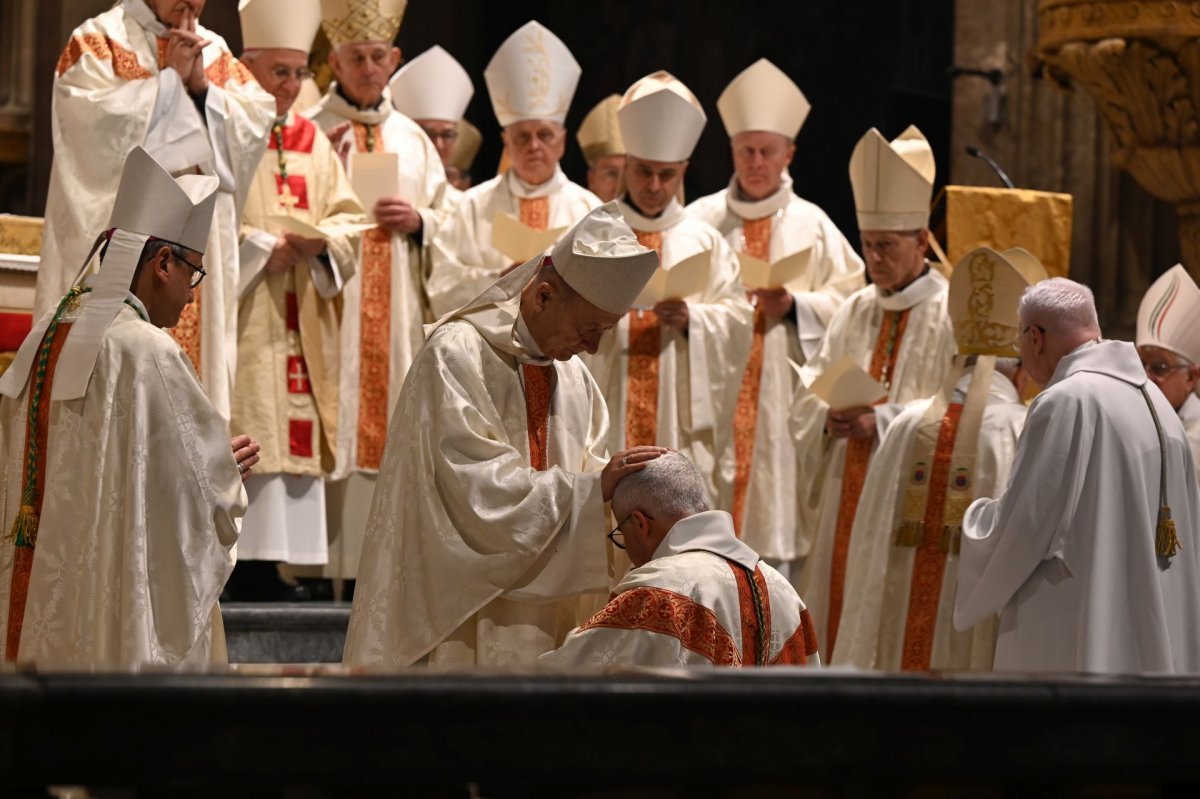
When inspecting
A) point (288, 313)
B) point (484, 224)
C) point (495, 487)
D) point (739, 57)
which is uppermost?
point (739, 57)

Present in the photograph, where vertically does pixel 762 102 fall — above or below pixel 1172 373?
above

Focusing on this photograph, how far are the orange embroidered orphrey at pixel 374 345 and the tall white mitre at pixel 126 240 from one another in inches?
127

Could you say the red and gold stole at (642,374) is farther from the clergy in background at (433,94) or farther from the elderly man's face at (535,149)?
the clergy in background at (433,94)

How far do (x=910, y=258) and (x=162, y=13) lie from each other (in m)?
2.86

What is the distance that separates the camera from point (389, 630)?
4688 mm

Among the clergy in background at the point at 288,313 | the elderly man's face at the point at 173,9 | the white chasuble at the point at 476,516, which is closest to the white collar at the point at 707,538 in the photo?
the white chasuble at the point at 476,516

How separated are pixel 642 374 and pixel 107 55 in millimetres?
2433

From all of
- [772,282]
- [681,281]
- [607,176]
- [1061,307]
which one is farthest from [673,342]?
[1061,307]

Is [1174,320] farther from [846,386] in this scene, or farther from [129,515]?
[129,515]

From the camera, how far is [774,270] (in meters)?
8.19

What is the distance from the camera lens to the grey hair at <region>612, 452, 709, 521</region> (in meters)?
4.37

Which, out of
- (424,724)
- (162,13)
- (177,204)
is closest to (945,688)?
(424,724)

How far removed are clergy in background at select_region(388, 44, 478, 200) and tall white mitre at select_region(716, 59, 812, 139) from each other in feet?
3.96

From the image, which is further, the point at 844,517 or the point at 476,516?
the point at 844,517
